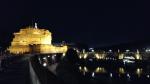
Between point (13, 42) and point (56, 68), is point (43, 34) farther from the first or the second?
point (56, 68)

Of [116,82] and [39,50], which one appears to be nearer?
[116,82]

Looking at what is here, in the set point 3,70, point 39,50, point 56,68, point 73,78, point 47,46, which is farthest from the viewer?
point 47,46

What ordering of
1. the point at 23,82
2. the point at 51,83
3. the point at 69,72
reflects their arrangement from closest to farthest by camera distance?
the point at 51,83 → the point at 23,82 → the point at 69,72

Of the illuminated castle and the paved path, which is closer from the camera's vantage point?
the paved path

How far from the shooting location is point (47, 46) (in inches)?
Result: 6196

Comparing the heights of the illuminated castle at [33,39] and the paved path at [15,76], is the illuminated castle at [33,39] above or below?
above

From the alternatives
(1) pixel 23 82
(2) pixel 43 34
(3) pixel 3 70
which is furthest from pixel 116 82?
(2) pixel 43 34

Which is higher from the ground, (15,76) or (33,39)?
(33,39)

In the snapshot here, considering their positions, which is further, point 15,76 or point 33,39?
point 33,39

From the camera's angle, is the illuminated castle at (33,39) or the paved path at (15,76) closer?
the paved path at (15,76)

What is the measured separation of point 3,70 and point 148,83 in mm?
33939

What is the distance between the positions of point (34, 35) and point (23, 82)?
13515 cm

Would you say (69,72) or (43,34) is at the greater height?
(43,34)

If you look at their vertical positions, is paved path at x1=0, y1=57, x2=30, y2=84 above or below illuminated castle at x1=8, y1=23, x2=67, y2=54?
below
